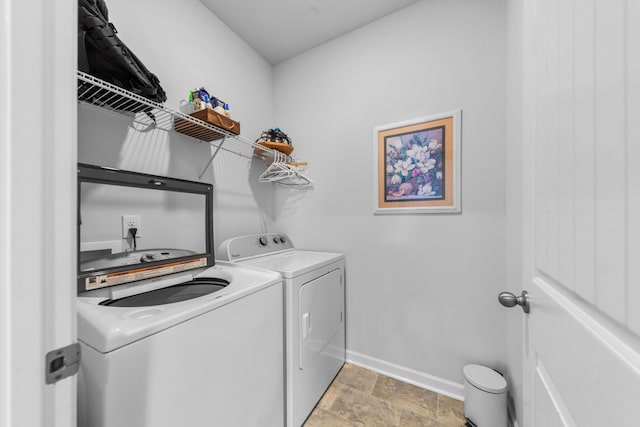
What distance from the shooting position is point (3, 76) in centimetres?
37

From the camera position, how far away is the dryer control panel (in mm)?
1625

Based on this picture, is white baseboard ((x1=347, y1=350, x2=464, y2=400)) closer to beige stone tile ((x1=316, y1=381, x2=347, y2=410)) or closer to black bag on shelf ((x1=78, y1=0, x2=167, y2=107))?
beige stone tile ((x1=316, y1=381, x2=347, y2=410))

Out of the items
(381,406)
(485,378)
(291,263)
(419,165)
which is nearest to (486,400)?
(485,378)

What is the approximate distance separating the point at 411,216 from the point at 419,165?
378mm

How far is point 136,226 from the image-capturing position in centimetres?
129

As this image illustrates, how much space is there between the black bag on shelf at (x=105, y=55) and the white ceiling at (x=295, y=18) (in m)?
1.05

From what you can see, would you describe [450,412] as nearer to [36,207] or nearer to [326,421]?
[326,421]

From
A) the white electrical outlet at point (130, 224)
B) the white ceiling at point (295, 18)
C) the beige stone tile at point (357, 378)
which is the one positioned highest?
the white ceiling at point (295, 18)

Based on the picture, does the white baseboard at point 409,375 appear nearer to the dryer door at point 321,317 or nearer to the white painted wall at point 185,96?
the dryer door at point 321,317

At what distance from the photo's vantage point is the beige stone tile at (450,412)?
1.38 meters

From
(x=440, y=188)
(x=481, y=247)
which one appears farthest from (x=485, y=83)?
(x=481, y=247)

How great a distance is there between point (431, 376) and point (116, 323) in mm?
1892

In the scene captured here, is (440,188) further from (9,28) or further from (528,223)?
(9,28)

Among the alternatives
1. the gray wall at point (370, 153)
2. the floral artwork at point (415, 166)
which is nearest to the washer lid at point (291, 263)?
the gray wall at point (370, 153)
